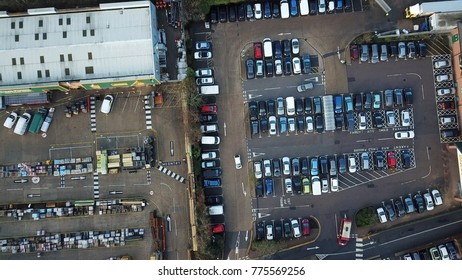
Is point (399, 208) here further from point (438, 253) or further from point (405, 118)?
point (405, 118)

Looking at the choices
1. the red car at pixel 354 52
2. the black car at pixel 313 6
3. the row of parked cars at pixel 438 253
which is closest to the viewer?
the row of parked cars at pixel 438 253

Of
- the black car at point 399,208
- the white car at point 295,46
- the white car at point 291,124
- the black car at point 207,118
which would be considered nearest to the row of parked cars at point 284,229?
the black car at point 399,208

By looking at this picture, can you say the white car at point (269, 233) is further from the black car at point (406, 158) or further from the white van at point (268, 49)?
the white van at point (268, 49)

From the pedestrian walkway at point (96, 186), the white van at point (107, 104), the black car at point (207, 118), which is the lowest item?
the pedestrian walkway at point (96, 186)

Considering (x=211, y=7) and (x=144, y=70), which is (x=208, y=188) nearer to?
(x=144, y=70)

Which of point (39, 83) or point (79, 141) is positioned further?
point (79, 141)

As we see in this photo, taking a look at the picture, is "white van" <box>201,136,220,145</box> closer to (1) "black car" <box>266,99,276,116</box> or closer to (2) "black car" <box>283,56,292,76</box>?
(1) "black car" <box>266,99,276,116</box>

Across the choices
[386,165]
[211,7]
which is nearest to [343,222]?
[386,165]
